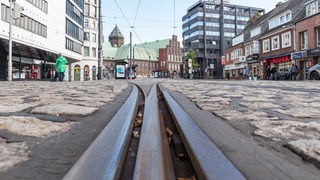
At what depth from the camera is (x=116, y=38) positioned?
378 feet

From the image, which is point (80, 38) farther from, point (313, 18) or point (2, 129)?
point (2, 129)

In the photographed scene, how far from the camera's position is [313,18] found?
98.9ft

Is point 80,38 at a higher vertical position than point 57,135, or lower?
higher

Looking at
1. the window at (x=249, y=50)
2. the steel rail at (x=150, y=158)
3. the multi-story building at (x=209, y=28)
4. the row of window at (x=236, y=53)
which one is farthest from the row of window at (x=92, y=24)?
the steel rail at (x=150, y=158)

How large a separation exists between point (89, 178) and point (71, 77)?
5504 centimetres

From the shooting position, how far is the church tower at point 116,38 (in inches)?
4535

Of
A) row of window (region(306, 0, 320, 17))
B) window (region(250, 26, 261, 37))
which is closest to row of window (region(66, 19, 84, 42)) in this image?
window (region(250, 26, 261, 37))

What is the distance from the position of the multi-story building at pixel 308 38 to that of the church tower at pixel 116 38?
88.5 metres

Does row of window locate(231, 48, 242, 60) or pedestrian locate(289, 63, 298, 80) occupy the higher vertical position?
row of window locate(231, 48, 242, 60)

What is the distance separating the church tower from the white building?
62059 mm

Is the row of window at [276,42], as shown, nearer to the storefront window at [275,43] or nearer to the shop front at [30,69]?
the storefront window at [275,43]

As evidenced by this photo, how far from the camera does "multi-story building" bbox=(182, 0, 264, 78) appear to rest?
85.7 m

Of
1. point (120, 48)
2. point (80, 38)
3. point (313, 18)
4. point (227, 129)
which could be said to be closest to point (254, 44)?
point (313, 18)

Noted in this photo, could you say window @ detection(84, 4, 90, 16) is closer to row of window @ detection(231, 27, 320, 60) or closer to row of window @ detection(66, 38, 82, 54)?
row of window @ detection(66, 38, 82, 54)
